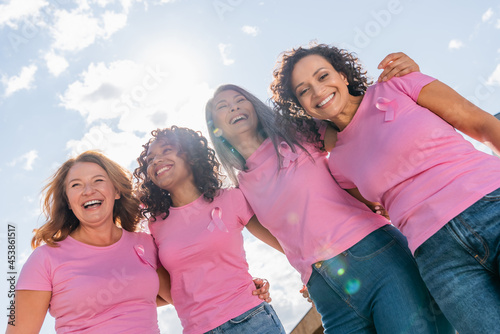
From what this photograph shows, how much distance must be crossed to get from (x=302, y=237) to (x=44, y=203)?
6.54 feet

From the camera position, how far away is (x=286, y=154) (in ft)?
9.03

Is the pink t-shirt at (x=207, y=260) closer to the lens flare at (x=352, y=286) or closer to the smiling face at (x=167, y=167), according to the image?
the smiling face at (x=167, y=167)

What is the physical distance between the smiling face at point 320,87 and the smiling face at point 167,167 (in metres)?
1.26

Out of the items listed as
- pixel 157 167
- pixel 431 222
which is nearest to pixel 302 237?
pixel 431 222

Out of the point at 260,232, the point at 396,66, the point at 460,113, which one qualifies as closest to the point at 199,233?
the point at 260,232

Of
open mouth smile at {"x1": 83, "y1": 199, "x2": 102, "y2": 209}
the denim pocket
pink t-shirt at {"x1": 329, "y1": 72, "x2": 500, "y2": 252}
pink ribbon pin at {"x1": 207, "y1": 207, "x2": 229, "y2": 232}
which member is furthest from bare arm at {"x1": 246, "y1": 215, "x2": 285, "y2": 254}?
open mouth smile at {"x1": 83, "y1": 199, "x2": 102, "y2": 209}

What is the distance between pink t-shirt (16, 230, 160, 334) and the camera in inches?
97.0

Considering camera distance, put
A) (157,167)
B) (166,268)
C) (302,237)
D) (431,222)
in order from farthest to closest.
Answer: (157,167)
(166,268)
(302,237)
(431,222)

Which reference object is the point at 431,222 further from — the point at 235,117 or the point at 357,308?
the point at 235,117

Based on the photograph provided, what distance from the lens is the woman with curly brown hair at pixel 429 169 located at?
69.9 inches

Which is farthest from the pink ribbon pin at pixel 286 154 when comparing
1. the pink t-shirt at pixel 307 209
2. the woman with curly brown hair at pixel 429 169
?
the woman with curly brown hair at pixel 429 169

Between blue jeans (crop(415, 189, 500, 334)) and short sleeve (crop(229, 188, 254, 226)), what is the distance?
5.08 feet

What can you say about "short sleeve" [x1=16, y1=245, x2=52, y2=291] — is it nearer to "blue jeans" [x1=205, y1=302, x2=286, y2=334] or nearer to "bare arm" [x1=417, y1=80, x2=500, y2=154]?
"blue jeans" [x1=205, y1=302, x2=286, y2=334]

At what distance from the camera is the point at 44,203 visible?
10.0ft
